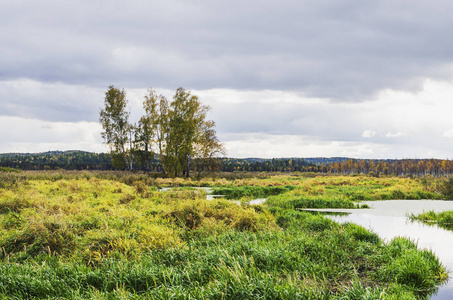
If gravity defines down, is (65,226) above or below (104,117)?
below

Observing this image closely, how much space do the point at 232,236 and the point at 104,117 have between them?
137 feet

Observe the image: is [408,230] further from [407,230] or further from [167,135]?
[167,135]

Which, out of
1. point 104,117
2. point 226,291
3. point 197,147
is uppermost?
point 104,117

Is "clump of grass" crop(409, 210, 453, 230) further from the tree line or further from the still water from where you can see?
the tree line

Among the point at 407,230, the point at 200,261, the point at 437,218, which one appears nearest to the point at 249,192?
the point at 437,218

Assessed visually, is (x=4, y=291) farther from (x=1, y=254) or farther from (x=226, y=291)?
(x=226, y=291)

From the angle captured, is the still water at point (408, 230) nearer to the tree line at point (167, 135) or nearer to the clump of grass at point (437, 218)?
the clump of grass at point (437, 218)

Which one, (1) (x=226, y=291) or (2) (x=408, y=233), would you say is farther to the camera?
(2) (x=408, y=233)

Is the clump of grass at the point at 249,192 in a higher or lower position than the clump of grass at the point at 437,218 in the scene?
lower

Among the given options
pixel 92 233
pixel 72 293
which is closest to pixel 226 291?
pixel 72 293

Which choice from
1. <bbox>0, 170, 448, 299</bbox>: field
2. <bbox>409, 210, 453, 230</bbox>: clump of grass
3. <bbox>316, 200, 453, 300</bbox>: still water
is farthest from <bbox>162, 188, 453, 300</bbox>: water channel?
<bbox>0, 170, 448, 299</bbox>: field

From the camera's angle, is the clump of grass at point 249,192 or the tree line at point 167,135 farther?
the tree line at point 167,135

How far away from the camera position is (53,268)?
655 cm

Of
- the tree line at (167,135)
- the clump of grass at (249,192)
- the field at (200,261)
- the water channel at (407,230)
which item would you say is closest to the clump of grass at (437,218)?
the water channel at (407,230)
